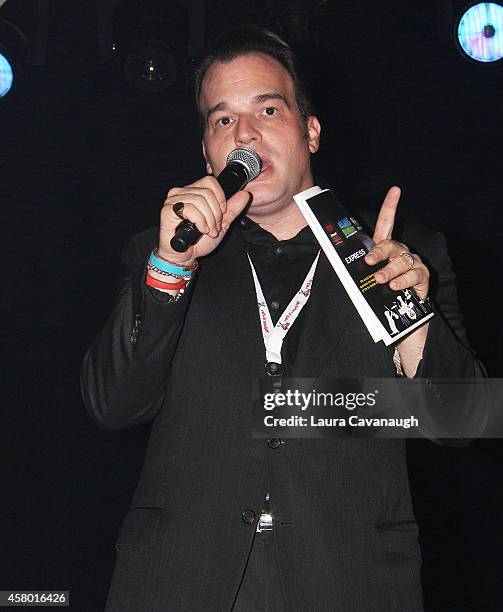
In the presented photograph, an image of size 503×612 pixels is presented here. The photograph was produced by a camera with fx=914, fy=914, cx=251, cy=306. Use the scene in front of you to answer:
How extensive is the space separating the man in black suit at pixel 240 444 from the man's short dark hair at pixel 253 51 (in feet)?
0.98

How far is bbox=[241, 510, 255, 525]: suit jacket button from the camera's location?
5.33 ft

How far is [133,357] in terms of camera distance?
1.71 metres

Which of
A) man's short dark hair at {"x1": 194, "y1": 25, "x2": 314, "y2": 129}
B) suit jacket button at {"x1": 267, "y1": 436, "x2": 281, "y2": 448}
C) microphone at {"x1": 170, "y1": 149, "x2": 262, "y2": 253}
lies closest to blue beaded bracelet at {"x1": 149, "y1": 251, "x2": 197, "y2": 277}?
microphone at {"x1": 170, "y1": 149, "x2": 262, "y2": 253}

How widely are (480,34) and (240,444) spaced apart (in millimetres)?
2368

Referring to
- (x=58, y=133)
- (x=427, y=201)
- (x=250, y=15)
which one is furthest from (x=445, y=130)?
(x=58, y=133)

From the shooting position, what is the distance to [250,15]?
11.9 ft

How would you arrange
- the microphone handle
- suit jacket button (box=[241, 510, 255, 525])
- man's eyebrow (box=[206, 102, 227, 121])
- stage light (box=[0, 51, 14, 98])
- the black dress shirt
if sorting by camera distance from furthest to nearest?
1. stage light (box=[0, 51, 14, 98])
2. man's eyebrow (box=[206, 102, 227, 121])
3. the black dress shirt
4. suit jacket button (box=[241, 510, 255, 525])
5. the microphone handle

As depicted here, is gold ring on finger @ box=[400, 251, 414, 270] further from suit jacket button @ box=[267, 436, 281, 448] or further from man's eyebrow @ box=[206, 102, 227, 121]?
man's eyebrow @ box=[206, 102, 227, 121]

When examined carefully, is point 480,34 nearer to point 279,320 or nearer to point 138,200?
point 138,200

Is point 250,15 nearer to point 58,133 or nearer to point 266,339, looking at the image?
point 58,133

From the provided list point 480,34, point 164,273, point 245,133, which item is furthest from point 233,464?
point 480,34

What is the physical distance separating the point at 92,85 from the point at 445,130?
4.71ft

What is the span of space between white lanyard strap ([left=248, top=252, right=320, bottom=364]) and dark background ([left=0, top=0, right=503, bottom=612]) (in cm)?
181

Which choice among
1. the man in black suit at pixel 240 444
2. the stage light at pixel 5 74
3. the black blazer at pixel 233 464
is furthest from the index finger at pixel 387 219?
the stage light at pixel 5 74
